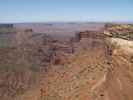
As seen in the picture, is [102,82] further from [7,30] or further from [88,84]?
[7,30]

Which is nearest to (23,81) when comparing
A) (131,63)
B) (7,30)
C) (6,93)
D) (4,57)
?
(6,93)

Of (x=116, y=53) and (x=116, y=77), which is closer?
(x=116, y=77)

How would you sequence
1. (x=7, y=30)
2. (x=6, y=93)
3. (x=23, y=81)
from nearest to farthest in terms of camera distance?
(x=6, y=93) < (x=23, y=81) < (x=7, y=30)

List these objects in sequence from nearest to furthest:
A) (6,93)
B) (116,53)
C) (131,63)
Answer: (131,63)
(116,53)
(6,93)

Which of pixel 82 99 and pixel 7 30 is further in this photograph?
pixel 7 30

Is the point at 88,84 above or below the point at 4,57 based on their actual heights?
above

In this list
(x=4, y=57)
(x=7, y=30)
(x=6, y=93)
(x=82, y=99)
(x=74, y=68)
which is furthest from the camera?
(x=7, y=30)

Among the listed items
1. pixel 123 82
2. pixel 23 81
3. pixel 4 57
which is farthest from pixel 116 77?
pixel 4 57

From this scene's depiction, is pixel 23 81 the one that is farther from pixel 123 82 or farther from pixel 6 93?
pixel 123 82

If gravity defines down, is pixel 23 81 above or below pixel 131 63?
below
